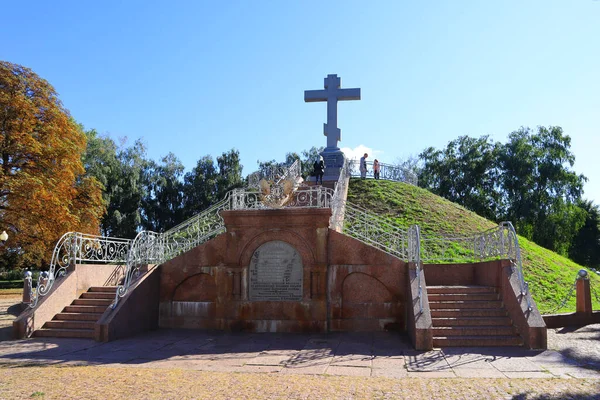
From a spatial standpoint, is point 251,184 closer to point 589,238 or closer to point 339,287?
point 339,287

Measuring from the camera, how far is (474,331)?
10562mm

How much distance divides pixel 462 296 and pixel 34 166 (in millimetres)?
20164

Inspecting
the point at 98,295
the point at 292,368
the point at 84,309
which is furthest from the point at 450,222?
the point at 84,309

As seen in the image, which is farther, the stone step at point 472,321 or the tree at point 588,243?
the tree at point 588,243

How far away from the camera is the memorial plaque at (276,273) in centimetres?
1265

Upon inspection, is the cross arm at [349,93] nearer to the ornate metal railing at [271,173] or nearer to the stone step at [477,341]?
the ornate metal railing at [271,173]

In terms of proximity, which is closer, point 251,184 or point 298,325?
point 298,325

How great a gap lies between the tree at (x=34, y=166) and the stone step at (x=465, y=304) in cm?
1769

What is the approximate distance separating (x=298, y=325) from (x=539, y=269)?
33.4ft

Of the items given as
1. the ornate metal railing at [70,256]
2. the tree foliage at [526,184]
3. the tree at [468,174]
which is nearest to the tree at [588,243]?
the tree foliage at [526,184]

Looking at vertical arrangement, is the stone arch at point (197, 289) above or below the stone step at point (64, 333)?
above

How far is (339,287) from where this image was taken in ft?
41.3

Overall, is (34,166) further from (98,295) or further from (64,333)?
(64,333)

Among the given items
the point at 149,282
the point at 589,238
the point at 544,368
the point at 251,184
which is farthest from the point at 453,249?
the point at 589,238
